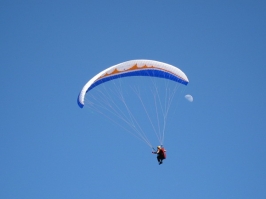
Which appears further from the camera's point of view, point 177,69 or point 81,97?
point 177,69

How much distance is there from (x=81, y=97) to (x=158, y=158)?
4.03 metres

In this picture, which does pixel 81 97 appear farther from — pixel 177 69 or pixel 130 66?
pixel 177 69

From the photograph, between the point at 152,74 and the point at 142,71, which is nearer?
the point at 142,71

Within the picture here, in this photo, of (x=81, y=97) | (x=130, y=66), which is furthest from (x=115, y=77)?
(x=81, y=97)

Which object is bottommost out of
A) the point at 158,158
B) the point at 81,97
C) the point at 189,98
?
the point at 158,158

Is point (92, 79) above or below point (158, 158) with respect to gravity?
above

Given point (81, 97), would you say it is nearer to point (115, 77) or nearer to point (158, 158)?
point (115, 77)

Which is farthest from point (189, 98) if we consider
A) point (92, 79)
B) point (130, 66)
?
point (92, 79)

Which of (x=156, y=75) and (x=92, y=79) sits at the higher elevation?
(x=156, y=75)

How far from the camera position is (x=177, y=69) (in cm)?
1894

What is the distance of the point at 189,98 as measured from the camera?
18828 mm

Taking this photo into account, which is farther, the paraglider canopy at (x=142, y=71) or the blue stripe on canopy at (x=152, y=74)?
the blue stripe on canopy at (x=152, y=74)

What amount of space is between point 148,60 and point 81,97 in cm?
341

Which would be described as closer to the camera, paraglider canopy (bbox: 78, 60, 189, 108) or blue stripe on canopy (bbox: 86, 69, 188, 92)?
paraglider canopy (bbox: 78, 60, 189, 108)
